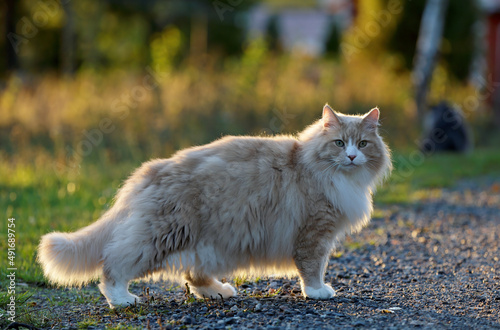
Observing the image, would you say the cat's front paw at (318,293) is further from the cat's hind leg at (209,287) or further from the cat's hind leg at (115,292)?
the cat's hind leg at (115,292)

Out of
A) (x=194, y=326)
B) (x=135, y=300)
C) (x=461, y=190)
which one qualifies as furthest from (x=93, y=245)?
(x=461, y=190)

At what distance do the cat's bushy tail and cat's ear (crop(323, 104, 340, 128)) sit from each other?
1680 mm

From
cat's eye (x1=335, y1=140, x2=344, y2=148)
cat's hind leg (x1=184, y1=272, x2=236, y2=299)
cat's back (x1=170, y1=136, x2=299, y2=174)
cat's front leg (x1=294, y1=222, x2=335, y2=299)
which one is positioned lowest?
cat's hind leg (x1=184, y1=272, x2=236, y2=299)

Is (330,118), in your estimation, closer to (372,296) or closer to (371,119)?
(371,119)

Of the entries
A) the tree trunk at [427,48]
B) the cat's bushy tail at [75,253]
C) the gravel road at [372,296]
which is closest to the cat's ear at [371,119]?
the gravel road at [372,296]

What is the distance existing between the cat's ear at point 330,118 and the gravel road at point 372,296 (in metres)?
1.23

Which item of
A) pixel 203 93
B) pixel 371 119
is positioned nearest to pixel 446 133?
pixel 203 93

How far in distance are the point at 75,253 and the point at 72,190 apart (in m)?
4.20

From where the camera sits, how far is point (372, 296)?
394cm

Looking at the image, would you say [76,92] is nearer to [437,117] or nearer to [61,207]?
[61,207]

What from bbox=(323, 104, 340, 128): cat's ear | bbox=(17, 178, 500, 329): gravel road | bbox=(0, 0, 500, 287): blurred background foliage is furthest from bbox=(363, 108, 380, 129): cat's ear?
bbox=(17, 178, 500, 329): gravel road

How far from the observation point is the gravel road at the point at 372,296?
339 centimetres

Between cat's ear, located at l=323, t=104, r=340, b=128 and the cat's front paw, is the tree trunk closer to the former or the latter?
cat's ear, located at l=323, t=104, r=340, b=128

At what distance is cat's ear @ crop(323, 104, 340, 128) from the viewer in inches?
159
